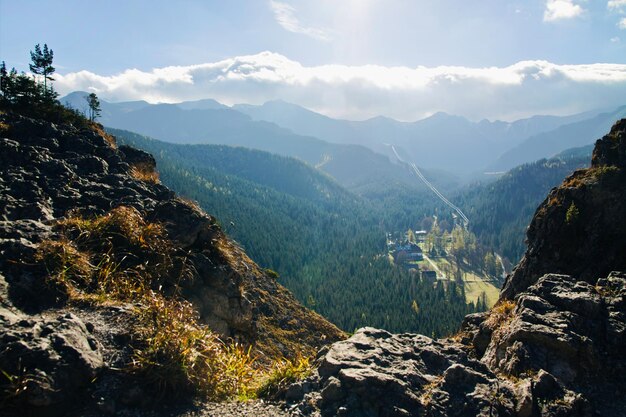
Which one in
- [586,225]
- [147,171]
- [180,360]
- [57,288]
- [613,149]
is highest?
[613,149]

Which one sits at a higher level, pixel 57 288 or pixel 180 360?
pixel 57 288

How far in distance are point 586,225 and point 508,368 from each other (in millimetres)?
10980

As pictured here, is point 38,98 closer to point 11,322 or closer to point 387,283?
point 11,322

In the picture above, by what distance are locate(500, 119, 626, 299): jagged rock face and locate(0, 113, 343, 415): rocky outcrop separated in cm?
1575

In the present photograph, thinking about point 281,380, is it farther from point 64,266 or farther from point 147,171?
point 147,171

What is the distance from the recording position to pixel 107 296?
40.4ft

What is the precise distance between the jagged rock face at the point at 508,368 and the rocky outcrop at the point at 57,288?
532 centimetres

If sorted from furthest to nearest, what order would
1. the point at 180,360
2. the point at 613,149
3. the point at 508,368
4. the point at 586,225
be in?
the point at 613,149
the point at 586,225
the point at 508,368
the point at 180,360

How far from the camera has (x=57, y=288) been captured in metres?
11.7

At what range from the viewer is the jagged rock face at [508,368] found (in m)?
9.48

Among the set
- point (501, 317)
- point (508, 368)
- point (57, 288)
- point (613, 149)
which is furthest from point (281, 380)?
point (613, 149)

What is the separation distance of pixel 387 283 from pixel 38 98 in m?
140

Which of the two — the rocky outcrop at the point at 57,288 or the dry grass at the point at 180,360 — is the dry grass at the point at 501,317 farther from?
the rocky outcrop at the point at 57,288

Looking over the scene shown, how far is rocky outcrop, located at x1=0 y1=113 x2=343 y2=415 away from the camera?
8.89m
